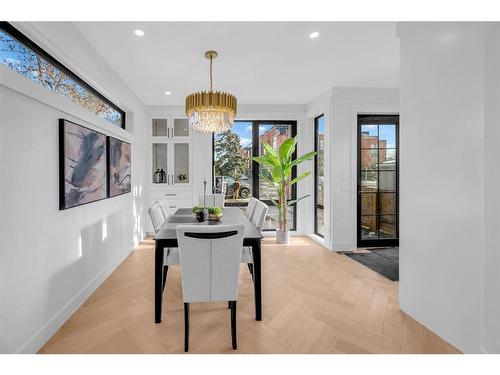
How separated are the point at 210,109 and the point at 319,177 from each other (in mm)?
2909

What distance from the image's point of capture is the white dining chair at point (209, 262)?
1770 mm

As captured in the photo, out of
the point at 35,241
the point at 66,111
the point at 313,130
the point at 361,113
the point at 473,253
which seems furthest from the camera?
the point at 313,130

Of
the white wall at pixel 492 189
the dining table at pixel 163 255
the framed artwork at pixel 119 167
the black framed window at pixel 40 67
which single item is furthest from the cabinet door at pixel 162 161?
the white wall at pixel 492 189

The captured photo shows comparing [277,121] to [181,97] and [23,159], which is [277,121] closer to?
[181,97]

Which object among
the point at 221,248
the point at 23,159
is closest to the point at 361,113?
the point at 221,248

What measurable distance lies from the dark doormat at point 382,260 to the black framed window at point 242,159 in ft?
5.80

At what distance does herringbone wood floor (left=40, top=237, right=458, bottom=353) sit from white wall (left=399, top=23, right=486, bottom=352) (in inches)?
11.4

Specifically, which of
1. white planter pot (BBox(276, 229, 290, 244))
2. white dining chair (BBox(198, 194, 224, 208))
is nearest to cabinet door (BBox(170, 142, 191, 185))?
white dining chair (BBox(198, 194, 224, 208))

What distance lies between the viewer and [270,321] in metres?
2.20

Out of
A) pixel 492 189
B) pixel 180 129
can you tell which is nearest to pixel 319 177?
pixel 180 129

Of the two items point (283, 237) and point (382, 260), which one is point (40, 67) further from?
point (382, 260)

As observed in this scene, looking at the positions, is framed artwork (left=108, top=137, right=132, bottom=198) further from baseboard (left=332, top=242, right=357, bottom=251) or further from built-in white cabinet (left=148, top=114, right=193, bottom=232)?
baseboard (left=332, top=242, right=357, bottom=251)

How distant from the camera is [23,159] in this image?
173cm
